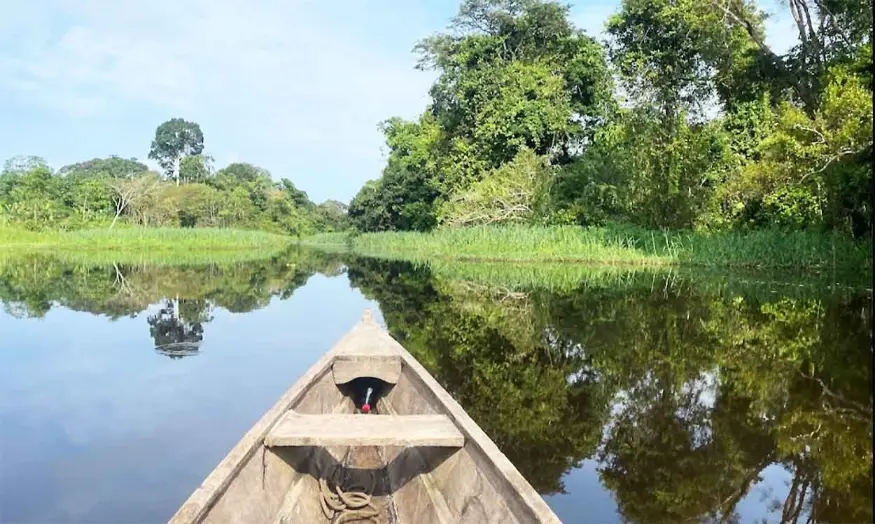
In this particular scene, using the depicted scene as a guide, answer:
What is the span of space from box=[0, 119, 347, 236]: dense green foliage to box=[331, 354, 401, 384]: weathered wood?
33692 millimetres

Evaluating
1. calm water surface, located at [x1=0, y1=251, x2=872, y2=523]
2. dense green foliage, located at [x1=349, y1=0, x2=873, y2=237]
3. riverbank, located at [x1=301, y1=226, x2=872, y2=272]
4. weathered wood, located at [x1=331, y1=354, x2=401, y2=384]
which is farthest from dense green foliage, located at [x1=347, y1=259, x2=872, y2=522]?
dense green foliage, located at [x1=349, y1=0, x2=873, y2=237]

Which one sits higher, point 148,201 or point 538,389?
point 148,201

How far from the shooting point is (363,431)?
9.81 feet

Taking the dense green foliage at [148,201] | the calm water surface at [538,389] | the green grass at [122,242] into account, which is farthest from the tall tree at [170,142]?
the calm water surface at [538,389]

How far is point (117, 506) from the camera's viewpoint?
12.2 ft

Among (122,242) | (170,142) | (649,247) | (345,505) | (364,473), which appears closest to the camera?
(345,505)

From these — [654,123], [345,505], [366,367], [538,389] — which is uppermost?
[654,123]

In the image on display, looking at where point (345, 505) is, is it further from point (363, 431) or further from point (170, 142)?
point (170, 142)

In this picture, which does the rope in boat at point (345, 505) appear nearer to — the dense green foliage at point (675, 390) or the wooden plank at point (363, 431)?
the wooden plank at point (363, 431)

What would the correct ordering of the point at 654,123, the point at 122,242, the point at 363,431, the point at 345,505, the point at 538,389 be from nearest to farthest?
the point at 363,431, the point at 345,505, the point at 538,389, the point at 654,123, the point at 122,242

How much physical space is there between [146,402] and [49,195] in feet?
113

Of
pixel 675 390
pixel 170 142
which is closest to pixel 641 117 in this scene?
pixel 675 390

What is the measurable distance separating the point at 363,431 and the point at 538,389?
3.62 meters

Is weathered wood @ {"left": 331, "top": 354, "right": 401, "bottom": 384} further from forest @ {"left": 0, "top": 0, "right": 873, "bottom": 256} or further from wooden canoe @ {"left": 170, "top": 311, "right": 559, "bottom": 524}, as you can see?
forest @ {"left": 0, "top": 0, "right": 873, "bottom": 256}
